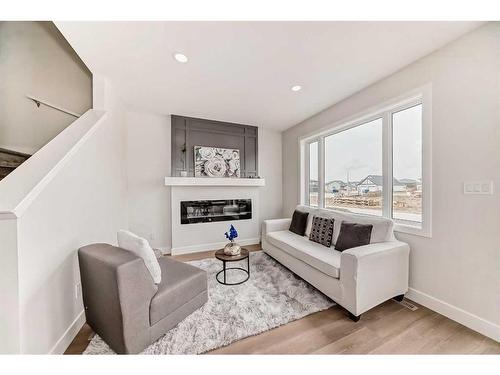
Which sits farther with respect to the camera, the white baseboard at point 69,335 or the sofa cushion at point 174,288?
the sofa cushion at point 174,288

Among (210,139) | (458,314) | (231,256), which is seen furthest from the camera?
(210,139)

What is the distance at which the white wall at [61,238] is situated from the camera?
116 centimetres

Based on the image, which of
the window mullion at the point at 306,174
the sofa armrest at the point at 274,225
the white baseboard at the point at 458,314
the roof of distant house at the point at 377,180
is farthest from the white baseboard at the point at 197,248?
the white baseboard at the point at 458,314

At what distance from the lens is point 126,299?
4.19 ft

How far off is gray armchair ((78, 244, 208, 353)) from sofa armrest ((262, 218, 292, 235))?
6.01 feet

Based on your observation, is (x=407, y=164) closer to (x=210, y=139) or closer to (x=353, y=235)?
(x=353, y=235)

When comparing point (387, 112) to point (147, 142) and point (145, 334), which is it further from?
point (147, 142)

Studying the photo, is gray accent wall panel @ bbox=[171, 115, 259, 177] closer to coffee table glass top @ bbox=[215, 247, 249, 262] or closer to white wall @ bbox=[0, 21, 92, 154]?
white wall @ bbox=[0, 21, 92, 154]

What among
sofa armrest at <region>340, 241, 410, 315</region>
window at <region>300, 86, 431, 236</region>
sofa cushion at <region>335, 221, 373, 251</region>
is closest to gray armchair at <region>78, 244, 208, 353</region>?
sofa armrest at <region>340, 241, 410, 315</region>

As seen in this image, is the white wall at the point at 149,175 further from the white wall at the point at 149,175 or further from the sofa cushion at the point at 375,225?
the sofa cushion at the point at 375,225

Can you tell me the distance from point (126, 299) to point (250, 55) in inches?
91.2

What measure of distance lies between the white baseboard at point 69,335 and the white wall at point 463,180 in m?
3.18

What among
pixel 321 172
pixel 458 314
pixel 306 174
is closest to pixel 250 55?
pixel 321 172

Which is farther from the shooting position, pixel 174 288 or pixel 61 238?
pixel 174 288
